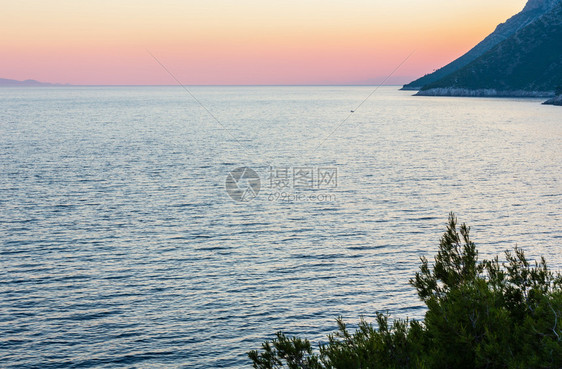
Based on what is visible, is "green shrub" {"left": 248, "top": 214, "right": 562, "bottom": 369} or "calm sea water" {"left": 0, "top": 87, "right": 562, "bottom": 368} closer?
"green shrub" {"left": 248, "top": 214, "right": 562, "bottom": 369}

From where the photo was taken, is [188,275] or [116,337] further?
[188,275]

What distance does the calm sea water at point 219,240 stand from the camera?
32.3m

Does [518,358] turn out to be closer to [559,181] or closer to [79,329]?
[79,329]

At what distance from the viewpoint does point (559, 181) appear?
258 ft

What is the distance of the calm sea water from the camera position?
32312 millimetres

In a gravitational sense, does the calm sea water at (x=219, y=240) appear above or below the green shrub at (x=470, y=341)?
below

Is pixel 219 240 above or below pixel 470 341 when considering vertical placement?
below

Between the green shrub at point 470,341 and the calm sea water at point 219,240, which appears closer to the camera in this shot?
the green shrub at point 470,341

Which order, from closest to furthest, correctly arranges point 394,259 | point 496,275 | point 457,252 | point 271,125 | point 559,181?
point 496,275 < point 457,252 < point 394,259 < point 559,181 < point 271,125

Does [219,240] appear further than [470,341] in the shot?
Yes

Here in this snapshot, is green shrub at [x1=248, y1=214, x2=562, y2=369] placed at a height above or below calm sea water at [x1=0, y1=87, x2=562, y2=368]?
above

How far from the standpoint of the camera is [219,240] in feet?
166

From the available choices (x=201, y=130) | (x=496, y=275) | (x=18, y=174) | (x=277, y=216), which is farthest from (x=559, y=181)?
(x=201, y=130)

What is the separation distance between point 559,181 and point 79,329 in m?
Result: 71.6
